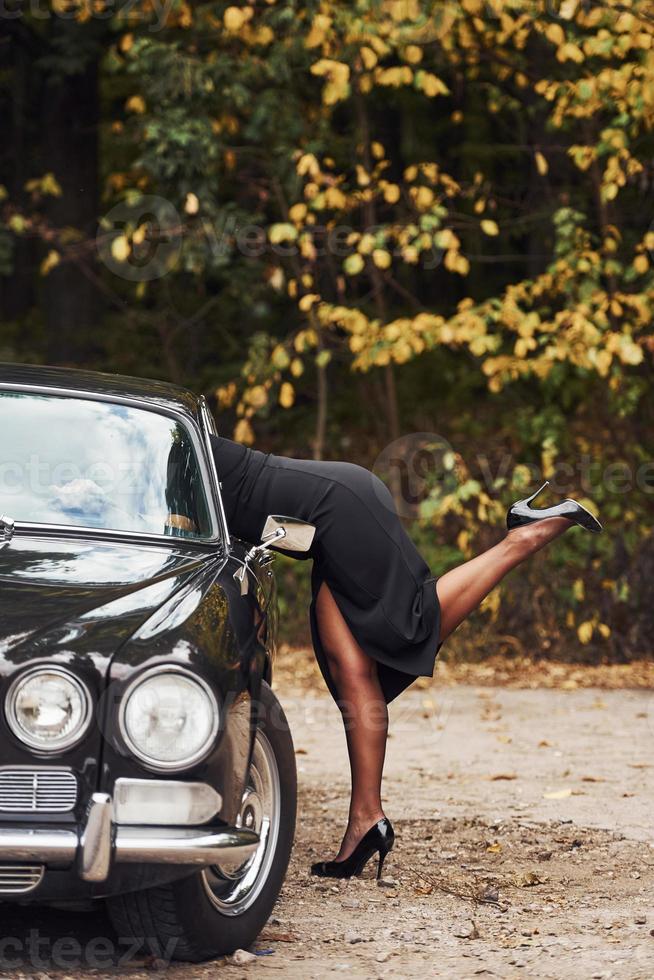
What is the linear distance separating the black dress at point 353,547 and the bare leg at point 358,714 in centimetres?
5

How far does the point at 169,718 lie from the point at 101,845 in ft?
1.17

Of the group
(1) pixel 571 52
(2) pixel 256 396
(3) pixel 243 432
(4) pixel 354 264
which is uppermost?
(1) pixel 571 52

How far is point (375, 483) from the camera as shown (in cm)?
544

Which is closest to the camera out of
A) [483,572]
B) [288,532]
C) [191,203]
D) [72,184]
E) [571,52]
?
[288,532]

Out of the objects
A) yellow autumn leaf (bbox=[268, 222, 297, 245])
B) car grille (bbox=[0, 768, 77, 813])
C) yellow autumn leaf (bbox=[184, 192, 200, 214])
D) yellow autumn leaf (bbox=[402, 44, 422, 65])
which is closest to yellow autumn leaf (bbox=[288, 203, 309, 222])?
yellow autumn leaf (bbox=[268, 222, 297, 245])

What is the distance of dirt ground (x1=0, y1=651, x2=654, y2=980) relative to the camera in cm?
438

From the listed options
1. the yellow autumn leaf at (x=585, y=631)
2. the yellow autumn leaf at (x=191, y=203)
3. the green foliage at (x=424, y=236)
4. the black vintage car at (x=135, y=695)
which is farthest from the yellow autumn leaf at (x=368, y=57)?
the black vintage car at (x=135, y=695)

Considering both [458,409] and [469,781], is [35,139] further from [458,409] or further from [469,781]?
[469,781]

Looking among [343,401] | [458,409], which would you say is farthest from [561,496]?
[343,401]

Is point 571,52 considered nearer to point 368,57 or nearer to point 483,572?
point 368,57

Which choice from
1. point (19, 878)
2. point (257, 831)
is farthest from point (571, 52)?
point (19, 878)

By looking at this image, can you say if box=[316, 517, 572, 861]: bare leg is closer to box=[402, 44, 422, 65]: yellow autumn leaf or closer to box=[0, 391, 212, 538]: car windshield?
box=[0, 391, 212, 538]: car windshield

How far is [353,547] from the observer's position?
5250 millimetres

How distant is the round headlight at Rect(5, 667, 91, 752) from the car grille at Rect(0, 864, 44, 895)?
0.29 meters
